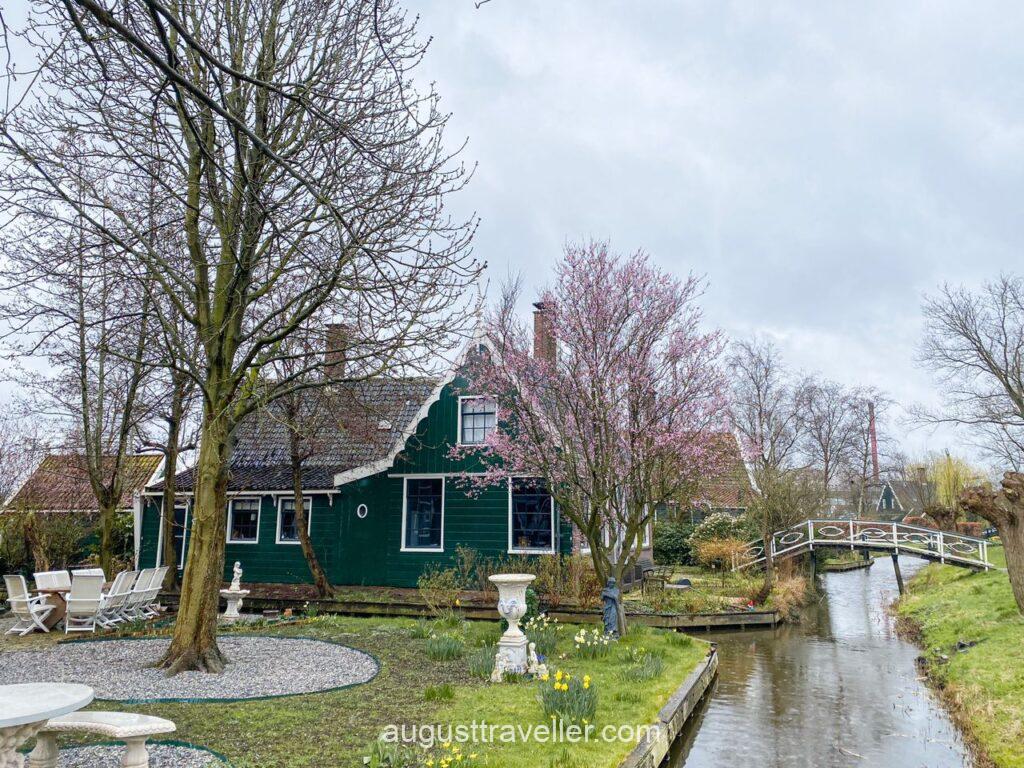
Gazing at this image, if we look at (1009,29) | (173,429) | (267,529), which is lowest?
(267,529)

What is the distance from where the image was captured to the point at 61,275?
325 inches

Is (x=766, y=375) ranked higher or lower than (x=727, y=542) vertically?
higher

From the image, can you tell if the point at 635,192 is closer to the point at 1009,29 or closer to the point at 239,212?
the point at 1009,29

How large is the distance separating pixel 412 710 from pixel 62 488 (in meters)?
21.4

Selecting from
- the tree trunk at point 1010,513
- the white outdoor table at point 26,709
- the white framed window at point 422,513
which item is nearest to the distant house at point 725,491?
the tree trunk at point 1010,513

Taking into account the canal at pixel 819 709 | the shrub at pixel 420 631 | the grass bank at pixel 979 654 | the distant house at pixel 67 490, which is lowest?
the canal at pixel 819 709

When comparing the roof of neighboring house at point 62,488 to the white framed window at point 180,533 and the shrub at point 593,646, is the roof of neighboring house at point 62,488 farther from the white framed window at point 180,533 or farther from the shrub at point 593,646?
the shrub at point 593,646

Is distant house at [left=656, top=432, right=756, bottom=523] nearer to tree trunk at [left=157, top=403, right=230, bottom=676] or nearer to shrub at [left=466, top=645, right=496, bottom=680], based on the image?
shrub at [left=466, top=645, right=496, bottom=680]

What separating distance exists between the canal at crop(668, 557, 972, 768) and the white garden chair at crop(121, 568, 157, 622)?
34.5 feet

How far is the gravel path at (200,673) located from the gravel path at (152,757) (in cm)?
174

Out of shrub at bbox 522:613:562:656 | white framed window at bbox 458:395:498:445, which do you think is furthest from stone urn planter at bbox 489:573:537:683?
white framed window at bbox 458:395:498:445

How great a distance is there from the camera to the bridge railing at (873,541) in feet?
69.4

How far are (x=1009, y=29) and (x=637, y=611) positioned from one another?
503 inches

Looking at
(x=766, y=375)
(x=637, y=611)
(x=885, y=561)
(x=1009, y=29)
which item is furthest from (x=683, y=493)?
(x=885, y=561)
